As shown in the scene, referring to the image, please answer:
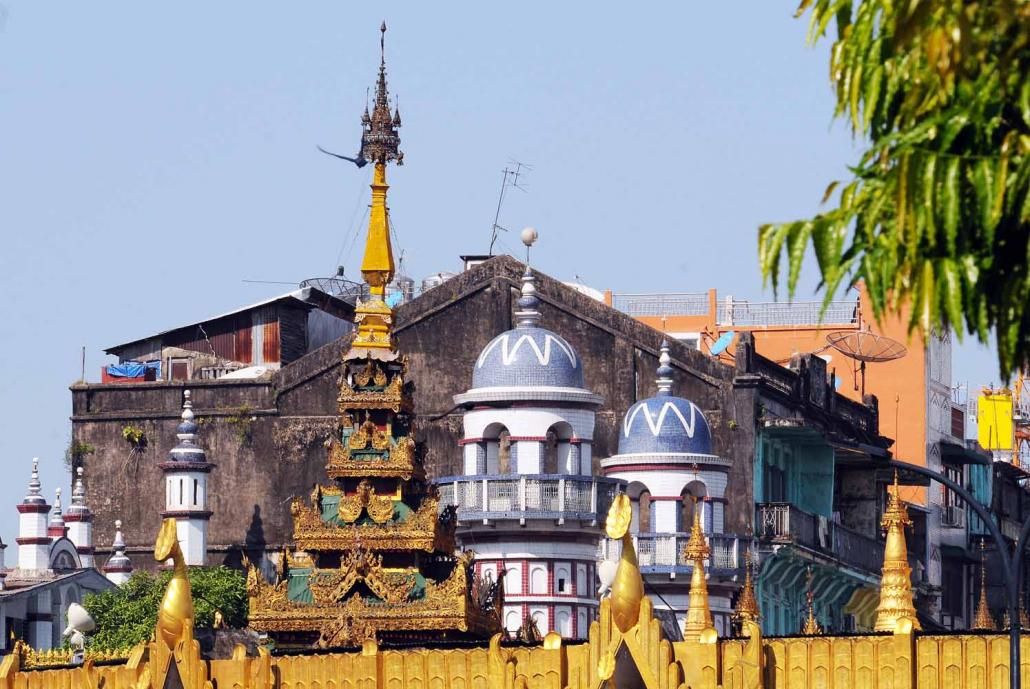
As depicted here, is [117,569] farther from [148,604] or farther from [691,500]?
[691,500]

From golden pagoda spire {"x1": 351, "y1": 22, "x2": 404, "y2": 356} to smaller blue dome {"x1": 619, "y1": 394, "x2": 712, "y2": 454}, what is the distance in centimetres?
834

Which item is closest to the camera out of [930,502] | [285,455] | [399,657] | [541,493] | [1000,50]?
[1000,50]

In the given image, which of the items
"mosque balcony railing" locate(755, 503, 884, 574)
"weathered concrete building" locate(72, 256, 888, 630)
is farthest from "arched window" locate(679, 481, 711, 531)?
"mosque balcony railing" locate(755, 503, 884, 574)

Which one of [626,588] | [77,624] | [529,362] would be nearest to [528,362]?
[529,362]

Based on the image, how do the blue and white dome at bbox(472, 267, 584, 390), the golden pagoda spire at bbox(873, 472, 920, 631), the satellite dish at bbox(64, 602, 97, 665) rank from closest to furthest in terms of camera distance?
the golden pagoda spire at bbox(873, 472, 920, 631)
the satellite dish at bbox(64, 602, 97, 665)
the blue and white dome at bbox(472, 267, 584, 390)

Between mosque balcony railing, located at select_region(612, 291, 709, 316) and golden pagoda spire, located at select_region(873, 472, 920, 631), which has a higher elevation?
mosque balcony railing, located at select_region(612, 291, 709, 316)

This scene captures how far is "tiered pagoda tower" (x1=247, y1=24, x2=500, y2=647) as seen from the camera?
48500 millimetres

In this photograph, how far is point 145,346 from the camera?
269 feet

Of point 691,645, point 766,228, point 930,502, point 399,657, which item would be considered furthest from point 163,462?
point 766,228

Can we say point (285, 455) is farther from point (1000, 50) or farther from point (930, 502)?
point (1000, 50)

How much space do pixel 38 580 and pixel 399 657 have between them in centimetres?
3803

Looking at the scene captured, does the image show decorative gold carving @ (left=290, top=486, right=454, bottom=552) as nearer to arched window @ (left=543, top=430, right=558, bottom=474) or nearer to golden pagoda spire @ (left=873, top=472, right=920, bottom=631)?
arched window @ (left=543, top=430, right=558, bottom=474)

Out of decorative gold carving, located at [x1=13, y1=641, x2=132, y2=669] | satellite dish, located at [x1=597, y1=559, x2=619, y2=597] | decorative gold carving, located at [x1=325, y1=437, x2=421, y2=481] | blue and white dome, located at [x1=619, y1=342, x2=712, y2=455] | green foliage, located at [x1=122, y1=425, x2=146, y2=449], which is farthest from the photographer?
green foliage, located at [x1=122, y1=425, x2=146, y2=449]

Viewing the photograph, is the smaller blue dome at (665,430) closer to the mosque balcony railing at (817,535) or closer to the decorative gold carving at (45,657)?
the mosque balcony railing at (817,535)
